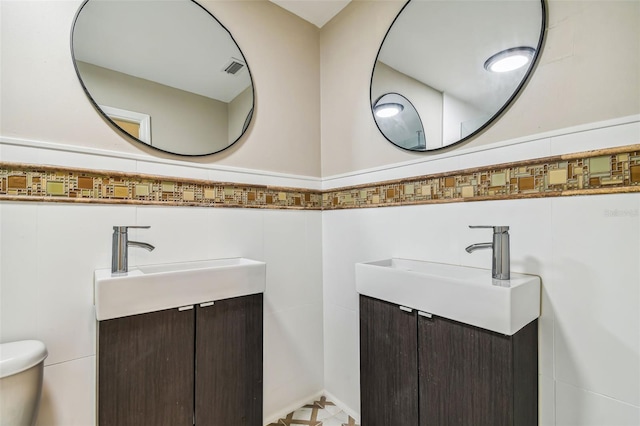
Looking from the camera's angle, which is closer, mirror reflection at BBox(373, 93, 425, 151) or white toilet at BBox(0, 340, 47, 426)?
white toilet at BBox(0, 340, 47, 426)

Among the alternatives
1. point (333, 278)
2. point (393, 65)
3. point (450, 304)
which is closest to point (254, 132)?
point (393, 65)

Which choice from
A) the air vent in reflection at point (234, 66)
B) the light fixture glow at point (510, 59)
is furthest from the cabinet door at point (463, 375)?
the air vent in reflection at point (234, 66)

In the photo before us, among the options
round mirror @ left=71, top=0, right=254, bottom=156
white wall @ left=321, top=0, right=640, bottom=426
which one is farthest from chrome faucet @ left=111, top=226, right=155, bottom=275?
white wall @ left=321, top=0, right=640, bottom=426

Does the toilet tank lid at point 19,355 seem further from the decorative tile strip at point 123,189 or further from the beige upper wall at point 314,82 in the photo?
the beige upper wall at point 314,82

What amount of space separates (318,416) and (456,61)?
188 centimetres

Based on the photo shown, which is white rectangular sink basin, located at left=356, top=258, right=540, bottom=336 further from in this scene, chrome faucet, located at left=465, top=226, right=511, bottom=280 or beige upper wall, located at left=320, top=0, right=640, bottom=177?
beige upper wall, located at left=320, top=0, right=640, bottom=177

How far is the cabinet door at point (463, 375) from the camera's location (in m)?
0.83

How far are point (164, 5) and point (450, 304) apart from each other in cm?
171

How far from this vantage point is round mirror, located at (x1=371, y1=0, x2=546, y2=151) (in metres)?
1.00

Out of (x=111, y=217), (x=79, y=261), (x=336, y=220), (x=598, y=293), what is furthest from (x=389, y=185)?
(x=79, y=261)

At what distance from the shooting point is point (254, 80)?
155 centimetres

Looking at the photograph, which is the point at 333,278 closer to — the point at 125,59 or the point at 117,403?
the point at 117,403

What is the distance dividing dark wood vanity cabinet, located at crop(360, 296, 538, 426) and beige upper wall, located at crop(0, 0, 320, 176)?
97 centimetres

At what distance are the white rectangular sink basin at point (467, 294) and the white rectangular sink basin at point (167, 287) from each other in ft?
1.76
